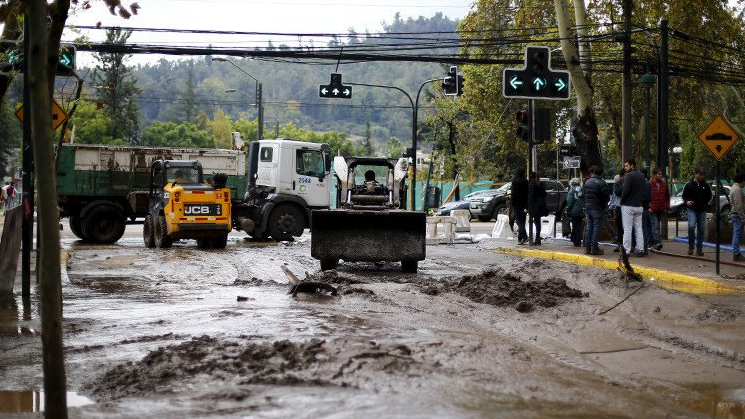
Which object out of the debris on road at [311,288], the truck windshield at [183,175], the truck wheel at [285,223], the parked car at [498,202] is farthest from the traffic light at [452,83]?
the debris on road at [311,288]

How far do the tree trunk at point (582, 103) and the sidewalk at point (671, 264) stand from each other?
2356 mm

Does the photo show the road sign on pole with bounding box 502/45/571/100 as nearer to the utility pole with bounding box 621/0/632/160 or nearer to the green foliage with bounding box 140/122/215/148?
the utility pole with bounding box 621/0/632/160

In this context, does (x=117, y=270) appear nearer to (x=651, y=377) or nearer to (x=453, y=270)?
(x=453, y=270)

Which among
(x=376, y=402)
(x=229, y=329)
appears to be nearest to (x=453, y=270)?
(x=229, y=329)

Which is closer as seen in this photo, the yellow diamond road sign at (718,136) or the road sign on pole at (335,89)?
the yellow diamond road sign at (718,136)

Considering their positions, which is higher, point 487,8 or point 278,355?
point 487,8

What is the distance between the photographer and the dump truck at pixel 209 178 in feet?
87.1

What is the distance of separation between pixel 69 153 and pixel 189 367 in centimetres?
2009

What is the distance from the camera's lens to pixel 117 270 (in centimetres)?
1828

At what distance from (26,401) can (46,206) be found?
264 centimetres

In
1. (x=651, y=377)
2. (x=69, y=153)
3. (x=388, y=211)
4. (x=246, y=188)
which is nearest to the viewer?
(x=651, y=377)

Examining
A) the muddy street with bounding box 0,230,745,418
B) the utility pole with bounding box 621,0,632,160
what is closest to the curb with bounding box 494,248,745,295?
the muddy street with bounding box 0,230,745,418

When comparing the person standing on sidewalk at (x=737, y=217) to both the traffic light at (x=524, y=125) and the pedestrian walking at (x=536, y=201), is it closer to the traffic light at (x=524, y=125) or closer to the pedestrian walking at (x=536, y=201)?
the pedestrian walking at (x=536, y=201)

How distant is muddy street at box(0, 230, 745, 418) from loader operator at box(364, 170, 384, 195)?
3.44 metres
